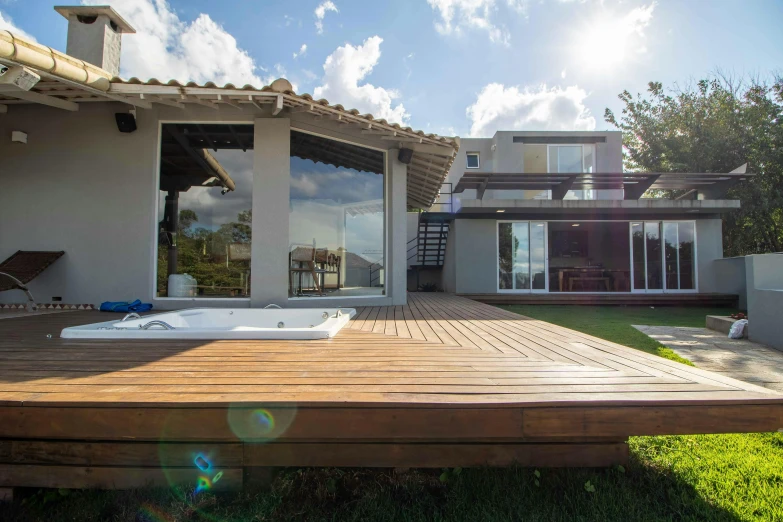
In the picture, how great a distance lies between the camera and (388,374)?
1816 millimetres

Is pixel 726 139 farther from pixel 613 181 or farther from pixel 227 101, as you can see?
pixel 227 101

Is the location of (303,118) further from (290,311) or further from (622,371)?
(622,371)

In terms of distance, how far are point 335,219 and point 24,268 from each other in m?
3.82

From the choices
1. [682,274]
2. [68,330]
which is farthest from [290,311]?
[682,274]

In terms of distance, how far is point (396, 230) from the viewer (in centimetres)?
602

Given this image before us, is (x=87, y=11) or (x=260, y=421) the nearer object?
(x=260, y=421)

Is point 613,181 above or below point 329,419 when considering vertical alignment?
above

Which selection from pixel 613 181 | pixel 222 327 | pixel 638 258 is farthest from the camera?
pixel 638 258

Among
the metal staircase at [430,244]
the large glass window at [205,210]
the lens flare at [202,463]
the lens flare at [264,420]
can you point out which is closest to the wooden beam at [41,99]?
the large glass window at [205,210]

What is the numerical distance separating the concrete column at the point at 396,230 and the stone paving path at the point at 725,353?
11.9ft

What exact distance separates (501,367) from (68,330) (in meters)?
2.97

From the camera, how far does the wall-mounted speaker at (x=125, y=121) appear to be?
482 centimetres

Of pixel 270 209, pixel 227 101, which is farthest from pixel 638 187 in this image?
pixel 227 101

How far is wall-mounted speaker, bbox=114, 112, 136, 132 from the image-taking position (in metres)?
4.82
